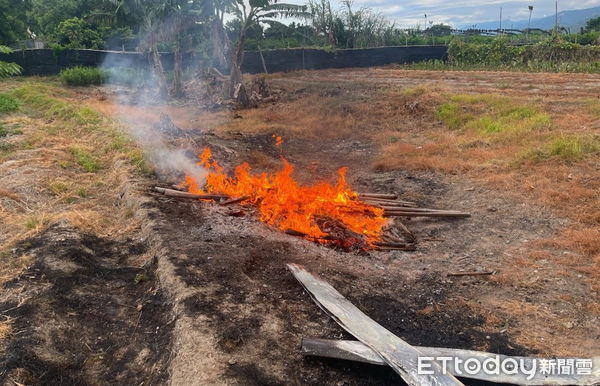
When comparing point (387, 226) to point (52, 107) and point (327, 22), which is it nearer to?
point (52, 107)

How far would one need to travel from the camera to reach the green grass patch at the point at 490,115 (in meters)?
13.2

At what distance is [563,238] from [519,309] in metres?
2.42

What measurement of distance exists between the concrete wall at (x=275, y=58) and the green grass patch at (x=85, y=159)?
17.3 metres

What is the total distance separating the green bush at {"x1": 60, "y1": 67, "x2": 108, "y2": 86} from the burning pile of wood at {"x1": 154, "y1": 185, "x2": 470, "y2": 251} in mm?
19571

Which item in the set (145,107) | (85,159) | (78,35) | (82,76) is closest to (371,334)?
(85,159)

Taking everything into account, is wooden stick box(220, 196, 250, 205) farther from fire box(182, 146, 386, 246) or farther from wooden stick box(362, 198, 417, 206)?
wooden stick box(362, 198, 417, 206)

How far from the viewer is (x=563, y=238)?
7.45 m

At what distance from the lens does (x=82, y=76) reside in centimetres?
2547

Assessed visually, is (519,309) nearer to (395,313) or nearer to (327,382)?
(395,313)

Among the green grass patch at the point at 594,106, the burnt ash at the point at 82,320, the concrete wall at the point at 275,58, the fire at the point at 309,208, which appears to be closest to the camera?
the burnt ash at the point at 82,320

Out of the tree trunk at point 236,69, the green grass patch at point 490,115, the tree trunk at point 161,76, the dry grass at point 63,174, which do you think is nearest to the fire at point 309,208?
the dry grass at point 63,174

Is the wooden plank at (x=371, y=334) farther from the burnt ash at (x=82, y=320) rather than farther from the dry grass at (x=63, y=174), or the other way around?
the dry grass at (x=63, y=174)

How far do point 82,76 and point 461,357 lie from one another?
26396 millimetres

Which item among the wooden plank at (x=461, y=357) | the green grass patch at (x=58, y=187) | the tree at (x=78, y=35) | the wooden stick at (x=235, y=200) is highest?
the tree at (x=78, y=35)
